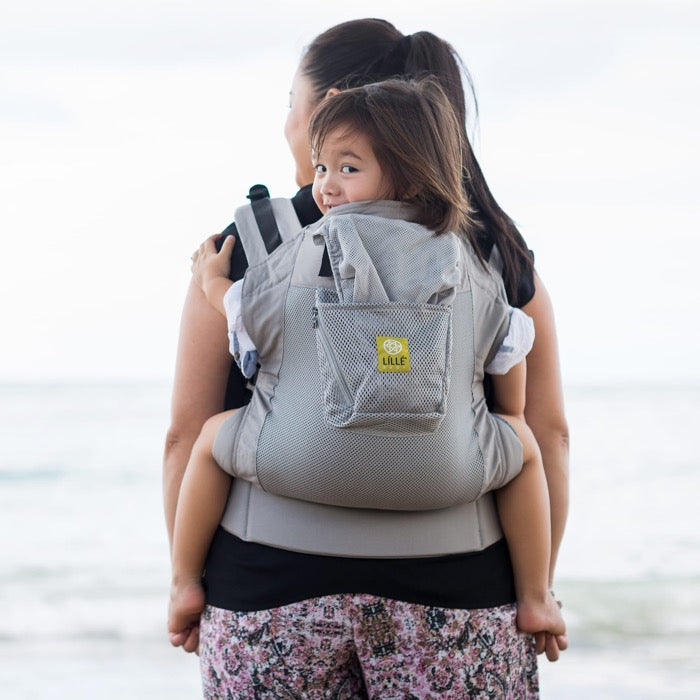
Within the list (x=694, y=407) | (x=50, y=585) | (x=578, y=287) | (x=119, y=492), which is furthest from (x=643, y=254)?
(x=50, y=585)

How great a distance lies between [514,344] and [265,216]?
42cm

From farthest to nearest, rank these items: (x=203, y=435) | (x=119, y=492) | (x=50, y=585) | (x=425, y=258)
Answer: (x=119, y=492), (x=50, y=585), (x=203, y=435), (x=425, y=258)

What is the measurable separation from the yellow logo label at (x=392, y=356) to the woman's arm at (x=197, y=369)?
0.35m

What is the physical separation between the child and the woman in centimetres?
3

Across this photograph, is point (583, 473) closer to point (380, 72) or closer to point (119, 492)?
point (119, 492)

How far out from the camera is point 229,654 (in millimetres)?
1491

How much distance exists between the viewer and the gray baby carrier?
4.42ft

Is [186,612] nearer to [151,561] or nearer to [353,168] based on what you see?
[353,168]

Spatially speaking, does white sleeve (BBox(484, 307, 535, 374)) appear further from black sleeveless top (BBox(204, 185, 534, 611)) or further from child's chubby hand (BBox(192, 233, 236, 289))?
child's chubby hand (BBox(192, 233, 236, 289))

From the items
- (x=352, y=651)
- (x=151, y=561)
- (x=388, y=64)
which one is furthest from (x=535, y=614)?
(x=151, y=561)

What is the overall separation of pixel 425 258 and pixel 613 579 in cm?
692

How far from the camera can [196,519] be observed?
156cm

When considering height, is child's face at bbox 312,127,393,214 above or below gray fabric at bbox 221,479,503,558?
above

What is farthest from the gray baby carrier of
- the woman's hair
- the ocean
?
the ocean
